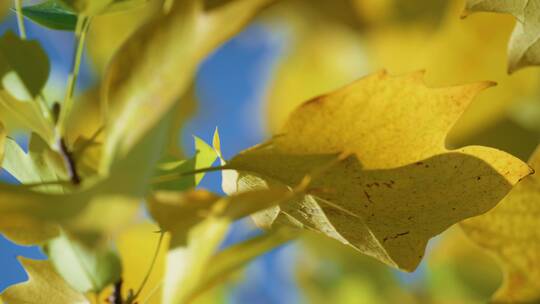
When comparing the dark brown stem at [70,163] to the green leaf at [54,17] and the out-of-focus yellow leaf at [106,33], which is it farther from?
the out-of-focus yellow leaf at [106,33]

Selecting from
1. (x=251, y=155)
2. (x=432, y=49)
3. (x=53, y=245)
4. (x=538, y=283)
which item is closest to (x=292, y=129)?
(x=251, y=155)

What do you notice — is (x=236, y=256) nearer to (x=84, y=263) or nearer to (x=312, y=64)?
(x=84, y=263)

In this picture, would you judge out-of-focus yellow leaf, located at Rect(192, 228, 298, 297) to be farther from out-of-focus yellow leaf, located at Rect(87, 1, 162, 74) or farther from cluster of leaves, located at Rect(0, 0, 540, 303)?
out-of-focus yellow leaf, located at Rect(87, 1, 162, 74)

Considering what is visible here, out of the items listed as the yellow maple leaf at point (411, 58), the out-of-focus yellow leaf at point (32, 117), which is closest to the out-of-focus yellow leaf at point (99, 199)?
the out-of-focus yellow leaf at point (32, 117)

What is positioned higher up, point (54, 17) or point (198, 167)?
point (54, 17)

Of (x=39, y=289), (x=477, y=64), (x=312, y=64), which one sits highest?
(x=39, y=289)

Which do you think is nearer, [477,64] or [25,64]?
[25,64]

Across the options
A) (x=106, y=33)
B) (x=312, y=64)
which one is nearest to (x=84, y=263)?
(x=106, y=33)
